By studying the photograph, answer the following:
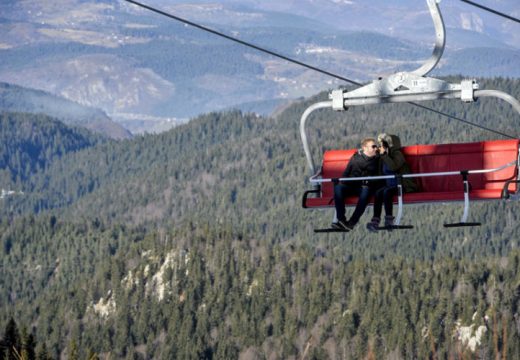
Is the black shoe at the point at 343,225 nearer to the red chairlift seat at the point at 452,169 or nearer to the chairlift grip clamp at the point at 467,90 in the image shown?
the red chairlift seat at the point at 452,169

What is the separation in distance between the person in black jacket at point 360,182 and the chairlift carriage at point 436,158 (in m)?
0.38

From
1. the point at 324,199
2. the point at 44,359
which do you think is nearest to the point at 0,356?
the point at 44,359

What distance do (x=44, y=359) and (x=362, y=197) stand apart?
122732 millimetres

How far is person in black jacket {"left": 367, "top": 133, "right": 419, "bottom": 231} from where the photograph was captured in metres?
46.3

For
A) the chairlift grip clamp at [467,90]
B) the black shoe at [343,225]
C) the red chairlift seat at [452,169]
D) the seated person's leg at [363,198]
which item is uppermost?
the chairlift grip clamp at [467,90]

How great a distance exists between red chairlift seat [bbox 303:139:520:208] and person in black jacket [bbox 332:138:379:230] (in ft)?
1.17

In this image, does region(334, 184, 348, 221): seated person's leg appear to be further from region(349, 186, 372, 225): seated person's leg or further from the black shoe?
region(349, 186, 372, 225): seated person's leg

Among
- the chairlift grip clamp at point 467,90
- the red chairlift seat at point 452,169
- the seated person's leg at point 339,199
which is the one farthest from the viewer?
the seated person's leg at point 339,199

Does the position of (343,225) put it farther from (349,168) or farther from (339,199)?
(349,168)

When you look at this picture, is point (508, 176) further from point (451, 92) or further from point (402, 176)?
point (451, 92)

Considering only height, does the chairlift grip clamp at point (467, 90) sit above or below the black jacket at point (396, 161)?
above

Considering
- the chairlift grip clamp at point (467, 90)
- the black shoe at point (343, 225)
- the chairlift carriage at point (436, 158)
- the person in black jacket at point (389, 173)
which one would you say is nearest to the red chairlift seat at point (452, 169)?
the chairlift carriage at point (436, 158)

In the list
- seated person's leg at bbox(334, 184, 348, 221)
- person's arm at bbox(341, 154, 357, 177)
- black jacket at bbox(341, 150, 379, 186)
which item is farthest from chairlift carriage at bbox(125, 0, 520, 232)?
black jacket at bbox(341, 150, 379, 186)

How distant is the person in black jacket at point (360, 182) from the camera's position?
46.6 metres
